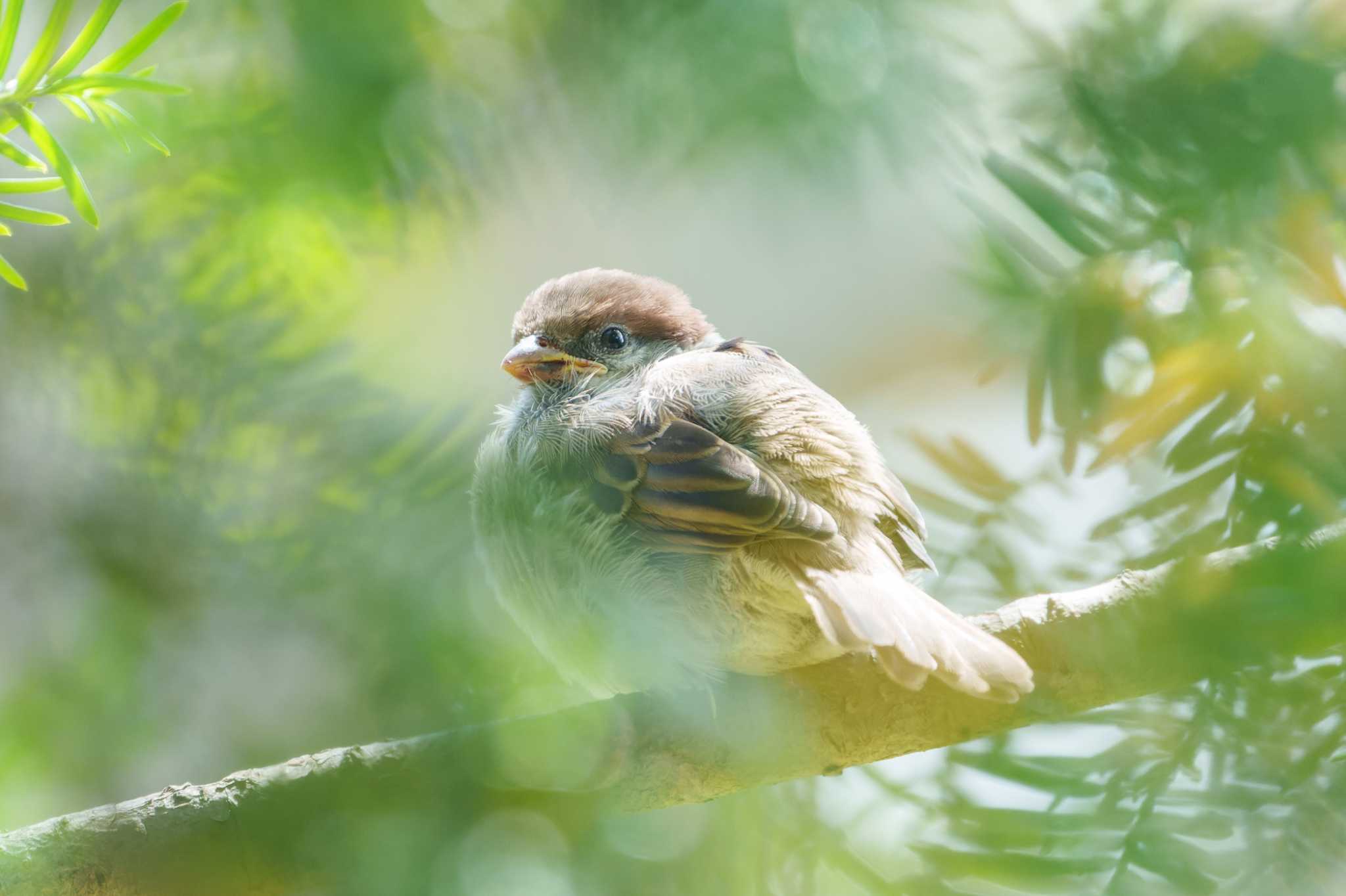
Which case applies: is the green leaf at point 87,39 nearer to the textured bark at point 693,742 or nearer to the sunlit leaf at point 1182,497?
the textured bark at point 693,742

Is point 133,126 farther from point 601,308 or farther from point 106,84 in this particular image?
point 601,308

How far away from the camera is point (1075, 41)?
45cm

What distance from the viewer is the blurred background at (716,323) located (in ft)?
1.36

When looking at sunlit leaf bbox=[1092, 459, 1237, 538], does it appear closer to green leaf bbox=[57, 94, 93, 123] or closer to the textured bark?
the textured bark

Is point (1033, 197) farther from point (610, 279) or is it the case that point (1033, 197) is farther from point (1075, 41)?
point (610, 279)

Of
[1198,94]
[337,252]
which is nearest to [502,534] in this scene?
[337,252]

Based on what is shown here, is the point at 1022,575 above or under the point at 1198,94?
under

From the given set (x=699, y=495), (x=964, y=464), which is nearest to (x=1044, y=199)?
(x=964, y=464)

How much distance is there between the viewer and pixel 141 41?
1.45 ft

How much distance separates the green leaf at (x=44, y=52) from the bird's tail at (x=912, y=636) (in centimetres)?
71

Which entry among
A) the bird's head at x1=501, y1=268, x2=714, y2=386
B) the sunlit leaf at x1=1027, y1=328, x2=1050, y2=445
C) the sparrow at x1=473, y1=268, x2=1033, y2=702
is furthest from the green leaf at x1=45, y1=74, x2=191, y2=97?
the bird's head at x1=501, y1=268, x2=714, y2=386

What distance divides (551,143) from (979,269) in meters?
0.44

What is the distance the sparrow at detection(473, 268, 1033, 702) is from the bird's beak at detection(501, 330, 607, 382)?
12cm

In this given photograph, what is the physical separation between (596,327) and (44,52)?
1.31 m
